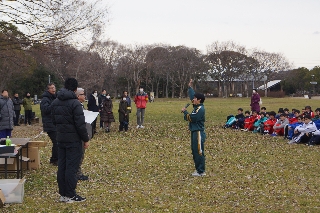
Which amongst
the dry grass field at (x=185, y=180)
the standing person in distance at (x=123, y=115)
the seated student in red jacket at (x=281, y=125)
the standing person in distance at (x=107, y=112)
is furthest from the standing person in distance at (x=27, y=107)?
the seated student in red jacket at (x=281, y=125)

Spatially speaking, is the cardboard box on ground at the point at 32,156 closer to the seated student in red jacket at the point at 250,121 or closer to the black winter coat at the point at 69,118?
the black winter coat at the point at 69,118

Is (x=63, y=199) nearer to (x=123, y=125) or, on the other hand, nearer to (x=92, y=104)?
(x=92, y=104)

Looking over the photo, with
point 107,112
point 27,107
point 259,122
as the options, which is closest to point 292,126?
point 259,122

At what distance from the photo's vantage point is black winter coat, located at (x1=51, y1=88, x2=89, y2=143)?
7.03 metres

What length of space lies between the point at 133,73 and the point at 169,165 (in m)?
62.6

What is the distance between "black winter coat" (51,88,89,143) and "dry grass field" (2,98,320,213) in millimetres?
1096

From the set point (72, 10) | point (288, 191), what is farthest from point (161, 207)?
point (72, 10)

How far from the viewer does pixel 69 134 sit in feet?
23.2

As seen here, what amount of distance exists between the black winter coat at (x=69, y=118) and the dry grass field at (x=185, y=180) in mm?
1096

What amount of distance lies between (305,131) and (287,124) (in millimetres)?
1614

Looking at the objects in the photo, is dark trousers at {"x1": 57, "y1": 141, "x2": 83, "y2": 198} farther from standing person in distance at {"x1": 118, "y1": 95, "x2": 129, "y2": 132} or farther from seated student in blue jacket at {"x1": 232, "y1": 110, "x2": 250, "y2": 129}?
seated student in blue jacket at {"x1": 232, "y1": 110, "x2": 250, "y2": 129}

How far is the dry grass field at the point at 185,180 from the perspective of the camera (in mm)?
6938

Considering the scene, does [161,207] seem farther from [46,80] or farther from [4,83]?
[46,80]

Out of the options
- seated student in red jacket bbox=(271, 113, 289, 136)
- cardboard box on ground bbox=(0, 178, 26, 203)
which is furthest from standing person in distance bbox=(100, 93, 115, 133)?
cardboard box on ground bbox=(0, 178, 26, 203)
